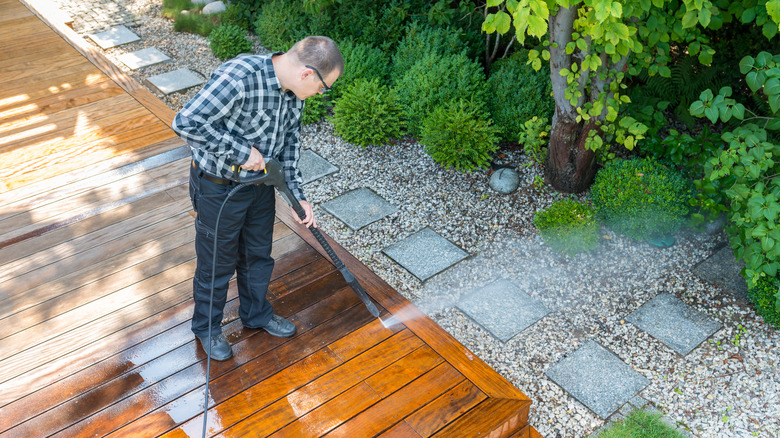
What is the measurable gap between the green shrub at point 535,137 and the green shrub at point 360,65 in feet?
4.30

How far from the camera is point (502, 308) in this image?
10.5 feet

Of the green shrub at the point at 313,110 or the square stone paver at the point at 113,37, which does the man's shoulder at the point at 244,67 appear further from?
the square stone paver at the point at 113,37

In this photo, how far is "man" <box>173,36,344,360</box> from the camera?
2.02 m

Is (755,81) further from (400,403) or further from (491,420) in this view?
(400,403)

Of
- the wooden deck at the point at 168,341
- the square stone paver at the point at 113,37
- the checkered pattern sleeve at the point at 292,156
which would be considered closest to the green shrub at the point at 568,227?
the wooden deck at the point at 168,341

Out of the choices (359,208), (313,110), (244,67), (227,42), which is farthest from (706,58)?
(227,42)

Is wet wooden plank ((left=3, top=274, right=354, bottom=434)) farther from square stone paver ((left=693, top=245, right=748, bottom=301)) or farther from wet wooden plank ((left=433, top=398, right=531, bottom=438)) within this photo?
square stone paver ((left=693, top=245, right=748, bottom=301))

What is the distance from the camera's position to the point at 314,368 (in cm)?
258

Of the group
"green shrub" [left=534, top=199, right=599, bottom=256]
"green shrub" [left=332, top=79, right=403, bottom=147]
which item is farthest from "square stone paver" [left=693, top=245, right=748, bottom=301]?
"green shrub" [left=332, top=79, right=403, bottom=147]

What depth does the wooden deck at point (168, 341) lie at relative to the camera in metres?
2.38

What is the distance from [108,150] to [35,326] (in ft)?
5.28

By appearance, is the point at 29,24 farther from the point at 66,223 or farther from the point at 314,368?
the point at 314,368

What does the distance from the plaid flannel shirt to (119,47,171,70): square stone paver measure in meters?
4.00

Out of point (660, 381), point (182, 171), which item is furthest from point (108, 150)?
point (660, 381)
